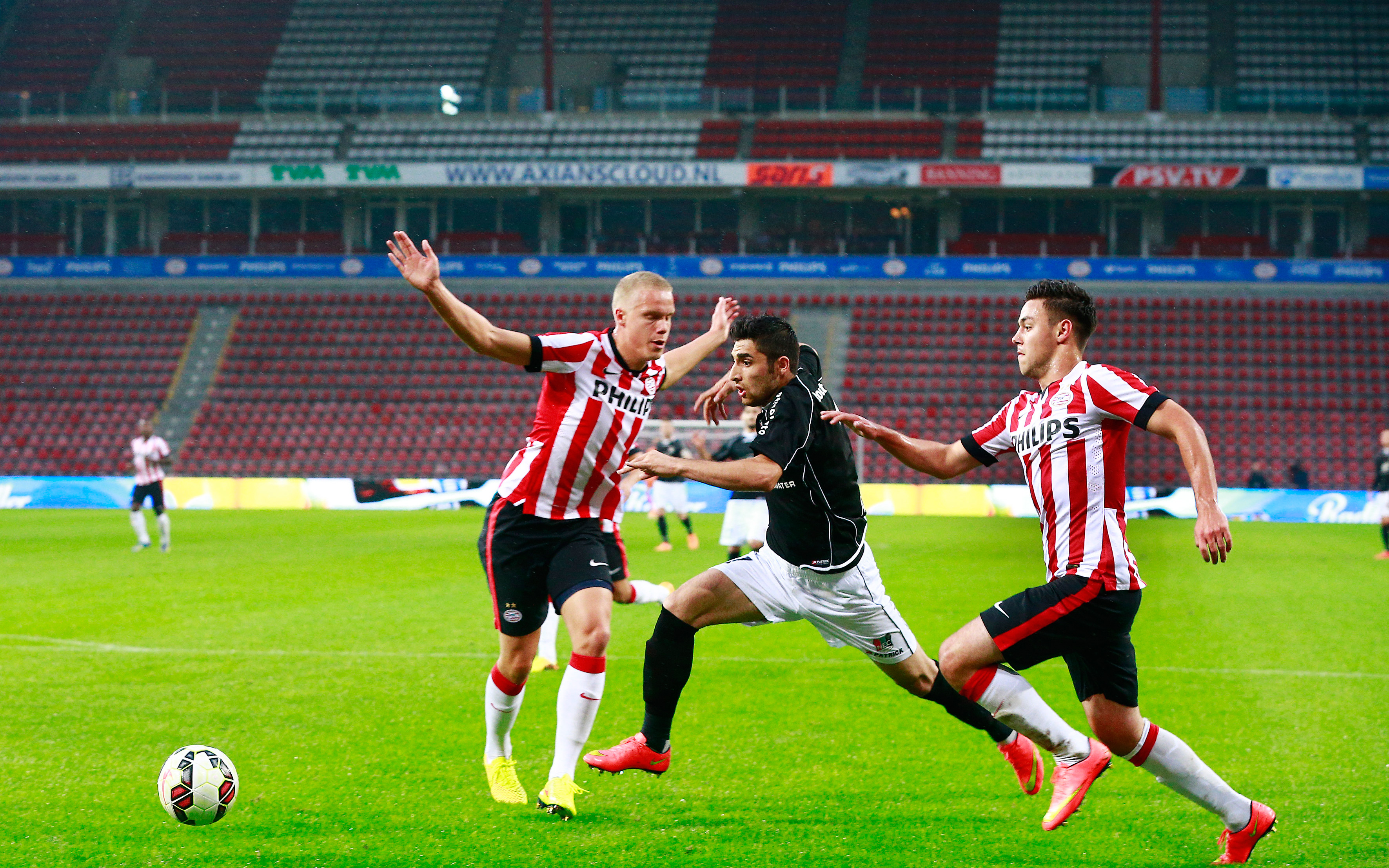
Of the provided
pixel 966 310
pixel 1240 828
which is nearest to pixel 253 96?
pixel 966 310

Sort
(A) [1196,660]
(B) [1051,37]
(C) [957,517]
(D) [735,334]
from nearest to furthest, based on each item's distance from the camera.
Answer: (D) [735,334] → (A) [1196,660] → (C) [957,517] → (B) [1051,37]

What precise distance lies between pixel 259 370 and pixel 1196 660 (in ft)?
96.9

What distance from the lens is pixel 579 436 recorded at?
5402 millimetres

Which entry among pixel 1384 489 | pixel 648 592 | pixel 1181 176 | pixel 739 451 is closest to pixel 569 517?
pixel 648 592

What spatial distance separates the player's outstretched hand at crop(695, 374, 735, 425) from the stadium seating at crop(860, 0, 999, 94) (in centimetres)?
3352

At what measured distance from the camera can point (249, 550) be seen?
17.3m

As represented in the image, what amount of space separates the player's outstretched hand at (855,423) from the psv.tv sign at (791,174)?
29748mm

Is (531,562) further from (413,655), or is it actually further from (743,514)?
(743,514)

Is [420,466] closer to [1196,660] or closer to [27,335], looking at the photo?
[27,335]

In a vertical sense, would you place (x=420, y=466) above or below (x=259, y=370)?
below

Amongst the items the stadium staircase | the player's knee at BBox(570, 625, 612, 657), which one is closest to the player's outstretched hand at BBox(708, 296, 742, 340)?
the player's knee at BBox(570, 625, 612, 657)

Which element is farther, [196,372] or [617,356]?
[196,372]

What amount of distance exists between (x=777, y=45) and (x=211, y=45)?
1919cm

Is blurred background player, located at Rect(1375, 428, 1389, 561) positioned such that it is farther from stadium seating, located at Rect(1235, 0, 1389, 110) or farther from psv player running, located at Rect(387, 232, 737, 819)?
stadium seating, located at Rect(1235, 0, 1389, 110)
